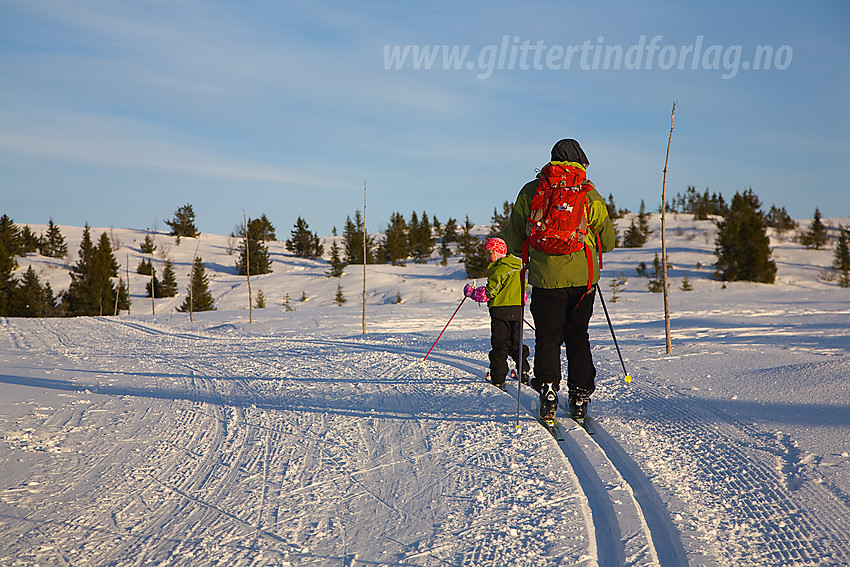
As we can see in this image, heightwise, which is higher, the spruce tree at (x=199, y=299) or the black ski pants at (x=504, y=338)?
the black ski pants at (x=504, y=338)

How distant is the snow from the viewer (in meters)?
2.28

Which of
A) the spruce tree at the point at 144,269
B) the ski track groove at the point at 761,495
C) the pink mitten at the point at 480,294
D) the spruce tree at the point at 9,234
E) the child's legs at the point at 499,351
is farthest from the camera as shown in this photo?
the spruce tree at the point at 144,269

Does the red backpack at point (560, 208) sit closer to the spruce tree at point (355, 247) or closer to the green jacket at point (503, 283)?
the green jacket at point (503, 283)

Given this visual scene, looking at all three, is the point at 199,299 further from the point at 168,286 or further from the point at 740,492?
the point at 740,492

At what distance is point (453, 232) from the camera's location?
52.1 meters

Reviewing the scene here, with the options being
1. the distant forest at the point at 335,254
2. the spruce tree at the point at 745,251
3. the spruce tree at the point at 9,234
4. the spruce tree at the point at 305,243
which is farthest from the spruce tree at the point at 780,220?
the spruce tree at the point at 9,234

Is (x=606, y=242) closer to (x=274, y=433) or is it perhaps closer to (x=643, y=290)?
(x=274, y=433)

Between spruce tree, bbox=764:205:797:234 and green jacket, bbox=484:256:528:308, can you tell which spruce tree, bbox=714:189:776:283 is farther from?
green jacket, bbox=484:256:528:308

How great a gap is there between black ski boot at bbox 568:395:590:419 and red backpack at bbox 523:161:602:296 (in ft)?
3.52

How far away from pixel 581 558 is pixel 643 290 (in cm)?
2780

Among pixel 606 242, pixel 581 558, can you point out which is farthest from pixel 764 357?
pixel 581 558

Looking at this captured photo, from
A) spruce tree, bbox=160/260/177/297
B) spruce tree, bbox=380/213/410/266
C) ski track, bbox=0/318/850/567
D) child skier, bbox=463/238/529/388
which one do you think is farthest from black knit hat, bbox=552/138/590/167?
spruce tree, bbox=380/213/410/266

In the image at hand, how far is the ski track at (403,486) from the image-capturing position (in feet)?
7.34

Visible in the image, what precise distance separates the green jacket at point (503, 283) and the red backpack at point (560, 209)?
86.0 inches
